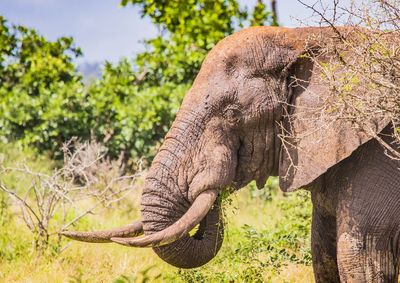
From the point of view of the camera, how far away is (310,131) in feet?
18.3

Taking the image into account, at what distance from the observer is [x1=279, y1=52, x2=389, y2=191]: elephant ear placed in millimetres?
5406

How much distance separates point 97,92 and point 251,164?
27.8 feet

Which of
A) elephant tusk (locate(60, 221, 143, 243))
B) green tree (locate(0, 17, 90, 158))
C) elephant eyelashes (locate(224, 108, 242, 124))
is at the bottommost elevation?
elephant tusk (locate(60, 221, 143, 243))

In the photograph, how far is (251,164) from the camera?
5781 mm

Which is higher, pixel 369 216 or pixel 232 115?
pixel 232 115

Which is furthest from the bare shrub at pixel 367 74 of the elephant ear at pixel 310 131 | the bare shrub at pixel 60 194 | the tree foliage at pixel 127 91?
the tree foliage at pixel 127 91

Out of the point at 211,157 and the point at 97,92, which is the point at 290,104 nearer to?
the point at 211,157

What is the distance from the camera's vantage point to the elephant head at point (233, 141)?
17.9 feet

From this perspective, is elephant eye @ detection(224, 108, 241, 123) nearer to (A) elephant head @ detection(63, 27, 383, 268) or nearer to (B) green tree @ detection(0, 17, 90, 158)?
(A) elephant head @ detection(63, 27, 383, 268)

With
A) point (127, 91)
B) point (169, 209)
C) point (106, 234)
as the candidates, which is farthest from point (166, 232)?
point (127, 91)

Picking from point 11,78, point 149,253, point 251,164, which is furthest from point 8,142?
point 251,164

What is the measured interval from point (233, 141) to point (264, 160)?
0.29 metres

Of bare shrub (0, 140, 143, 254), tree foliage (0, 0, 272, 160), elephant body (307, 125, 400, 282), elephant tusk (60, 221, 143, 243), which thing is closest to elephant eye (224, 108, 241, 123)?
elephant body (307, 125, 400, 282)

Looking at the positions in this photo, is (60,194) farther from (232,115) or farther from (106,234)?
(232,115)
